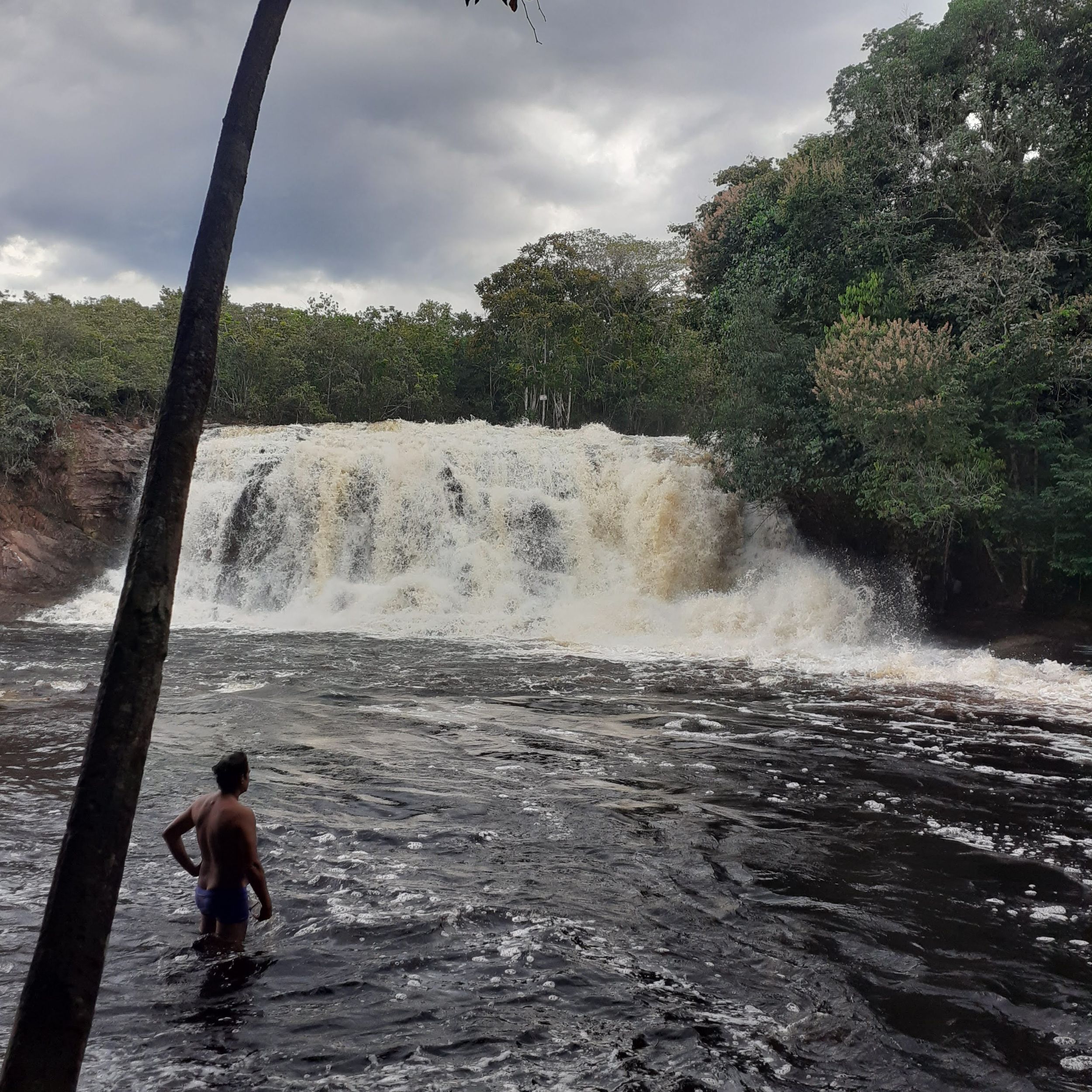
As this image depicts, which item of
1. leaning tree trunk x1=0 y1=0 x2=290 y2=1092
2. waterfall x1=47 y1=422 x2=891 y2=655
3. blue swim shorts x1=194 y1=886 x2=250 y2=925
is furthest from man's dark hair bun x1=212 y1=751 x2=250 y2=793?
waterfall x1=47 y1=422 x2=891 y2=655

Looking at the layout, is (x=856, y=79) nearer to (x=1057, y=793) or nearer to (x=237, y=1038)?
(x=1057, y=793)

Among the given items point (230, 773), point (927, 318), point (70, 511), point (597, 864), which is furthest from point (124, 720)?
point (70, 511)

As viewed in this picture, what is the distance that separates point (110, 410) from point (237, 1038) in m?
28.0

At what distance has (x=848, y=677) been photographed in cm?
1379

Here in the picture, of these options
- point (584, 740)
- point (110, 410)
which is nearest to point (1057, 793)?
point (584, 740)

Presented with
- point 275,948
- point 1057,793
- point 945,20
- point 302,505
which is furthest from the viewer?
point 302,505

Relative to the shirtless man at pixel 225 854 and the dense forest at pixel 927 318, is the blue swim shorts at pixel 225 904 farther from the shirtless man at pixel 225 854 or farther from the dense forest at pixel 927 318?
the dense forest at pixel 927 318

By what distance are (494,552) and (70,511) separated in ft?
37.3

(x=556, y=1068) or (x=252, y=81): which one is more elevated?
(x=252, y=81)

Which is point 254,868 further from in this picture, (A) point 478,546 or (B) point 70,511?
(B) point 70,511

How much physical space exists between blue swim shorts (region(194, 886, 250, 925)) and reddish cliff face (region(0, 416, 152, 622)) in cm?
1937

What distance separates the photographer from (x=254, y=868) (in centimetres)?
458

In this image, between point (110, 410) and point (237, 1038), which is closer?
point (237, 1038)

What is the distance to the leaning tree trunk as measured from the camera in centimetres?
250
